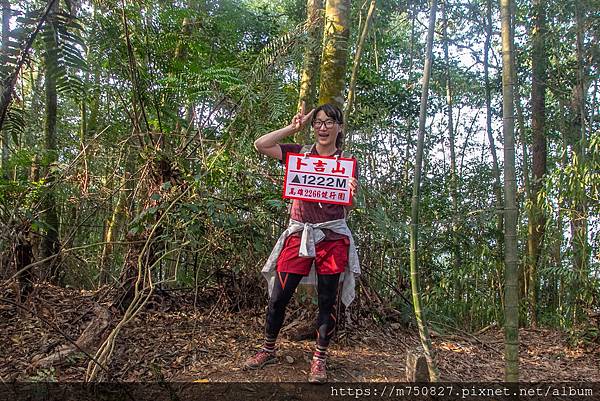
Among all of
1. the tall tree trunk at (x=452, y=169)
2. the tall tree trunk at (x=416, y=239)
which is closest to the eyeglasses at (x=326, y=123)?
the tall tree trunk at (x=416, y=239)

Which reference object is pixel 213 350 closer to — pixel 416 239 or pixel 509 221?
pixel 416 239

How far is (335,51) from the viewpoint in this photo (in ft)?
11.8

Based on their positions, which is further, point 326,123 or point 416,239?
point 326,123

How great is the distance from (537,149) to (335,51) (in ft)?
18.8

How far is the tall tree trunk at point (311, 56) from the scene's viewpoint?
4086mm

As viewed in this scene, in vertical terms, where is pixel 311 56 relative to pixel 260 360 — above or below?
above

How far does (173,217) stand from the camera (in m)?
3.41

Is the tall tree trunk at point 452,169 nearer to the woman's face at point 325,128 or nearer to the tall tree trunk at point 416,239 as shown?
the woman's face at point 325,128

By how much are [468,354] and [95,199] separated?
348cm

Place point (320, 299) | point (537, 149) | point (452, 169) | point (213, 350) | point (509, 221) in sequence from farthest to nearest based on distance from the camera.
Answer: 1. point (452, 169)
2. point (537, 149)
3. point (213, 350)
4. point (320, 299)
5. point (509, 221)

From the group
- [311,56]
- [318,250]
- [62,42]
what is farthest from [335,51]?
[62,42]

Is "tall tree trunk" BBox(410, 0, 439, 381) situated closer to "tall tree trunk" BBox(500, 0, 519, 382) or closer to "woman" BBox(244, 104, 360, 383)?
"tall tree trunk" BBox(500, 0, 519, 382)

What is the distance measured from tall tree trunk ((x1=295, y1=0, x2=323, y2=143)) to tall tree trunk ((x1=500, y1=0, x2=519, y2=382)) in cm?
212

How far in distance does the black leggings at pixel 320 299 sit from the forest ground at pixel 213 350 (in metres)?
0.32
